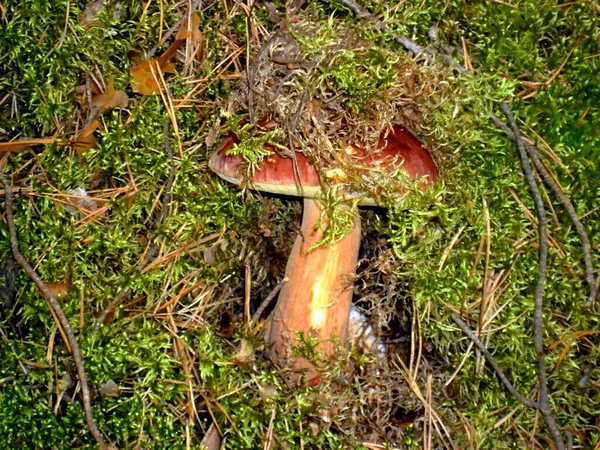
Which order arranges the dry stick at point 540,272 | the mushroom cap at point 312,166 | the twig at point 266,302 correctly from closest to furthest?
the mushroom cap at point 312,166 < the dry stick at point 540,272 < the twig at point 266,302

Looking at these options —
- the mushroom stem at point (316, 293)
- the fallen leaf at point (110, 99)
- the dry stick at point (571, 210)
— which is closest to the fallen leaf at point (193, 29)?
the fallen leaf at point (110, 99)

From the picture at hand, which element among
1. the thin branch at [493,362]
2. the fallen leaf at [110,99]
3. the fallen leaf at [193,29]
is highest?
the fallen leaf at [193,29]

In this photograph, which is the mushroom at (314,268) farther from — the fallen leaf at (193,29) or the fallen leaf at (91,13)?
the fallen leaf at (91,13)

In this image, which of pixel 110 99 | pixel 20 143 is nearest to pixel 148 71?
pixel 110 99

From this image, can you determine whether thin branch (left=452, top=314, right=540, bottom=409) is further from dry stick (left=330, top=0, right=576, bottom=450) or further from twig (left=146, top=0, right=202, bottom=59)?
twig (left=146, top=0, right=202, bottom=59)

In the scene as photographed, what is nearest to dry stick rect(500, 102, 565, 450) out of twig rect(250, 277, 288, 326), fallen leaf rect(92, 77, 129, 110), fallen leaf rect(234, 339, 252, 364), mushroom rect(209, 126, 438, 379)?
mushroom rect(209, 126, 438, 379)

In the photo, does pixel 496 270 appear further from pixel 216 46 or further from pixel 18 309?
pixel 18 309

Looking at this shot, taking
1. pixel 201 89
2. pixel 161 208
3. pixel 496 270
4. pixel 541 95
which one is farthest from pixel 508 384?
pixel 201 89
